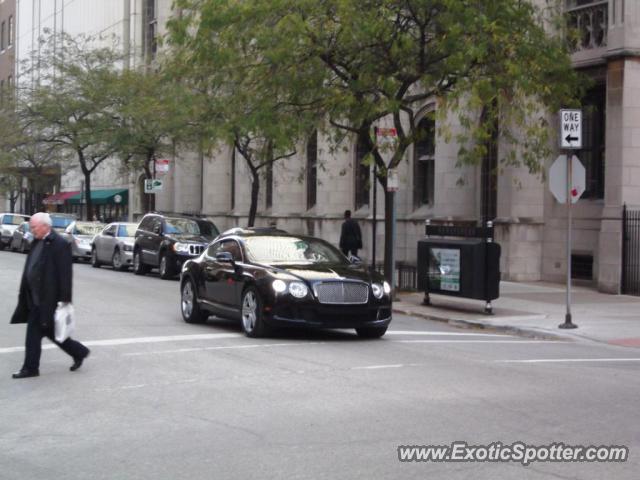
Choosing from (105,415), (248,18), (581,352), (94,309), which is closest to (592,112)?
(248,18)

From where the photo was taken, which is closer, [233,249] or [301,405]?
[301,405]

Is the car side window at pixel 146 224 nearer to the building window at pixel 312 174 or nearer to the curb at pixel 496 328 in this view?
the building window at pixel 312 174

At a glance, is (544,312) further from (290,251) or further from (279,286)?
(279,286)

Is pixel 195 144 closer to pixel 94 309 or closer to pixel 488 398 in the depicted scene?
pixel 94 309

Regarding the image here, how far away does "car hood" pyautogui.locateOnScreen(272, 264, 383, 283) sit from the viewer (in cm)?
1384

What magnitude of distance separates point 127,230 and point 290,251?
1806 centimetres

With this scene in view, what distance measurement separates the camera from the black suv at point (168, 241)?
27562 millimetres

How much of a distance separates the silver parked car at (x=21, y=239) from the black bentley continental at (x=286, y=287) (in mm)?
28009

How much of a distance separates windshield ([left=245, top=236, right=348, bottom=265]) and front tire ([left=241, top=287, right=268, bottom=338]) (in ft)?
2.19

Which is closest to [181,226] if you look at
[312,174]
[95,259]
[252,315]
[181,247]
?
[181,247]

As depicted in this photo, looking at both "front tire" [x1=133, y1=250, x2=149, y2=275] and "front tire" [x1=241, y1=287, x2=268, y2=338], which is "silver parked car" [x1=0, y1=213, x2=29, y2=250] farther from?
"front tire" [x1=241, y1=287, x2=268, y2=338]

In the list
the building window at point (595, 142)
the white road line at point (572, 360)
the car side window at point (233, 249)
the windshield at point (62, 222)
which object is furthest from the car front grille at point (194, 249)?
the white road line at point (572, 360)

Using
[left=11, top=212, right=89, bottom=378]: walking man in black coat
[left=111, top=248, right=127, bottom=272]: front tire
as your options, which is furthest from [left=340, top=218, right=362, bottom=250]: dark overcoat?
[left=11, top=212, right=89, bottom=378]: walking man in black coat

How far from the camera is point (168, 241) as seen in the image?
27.8m
